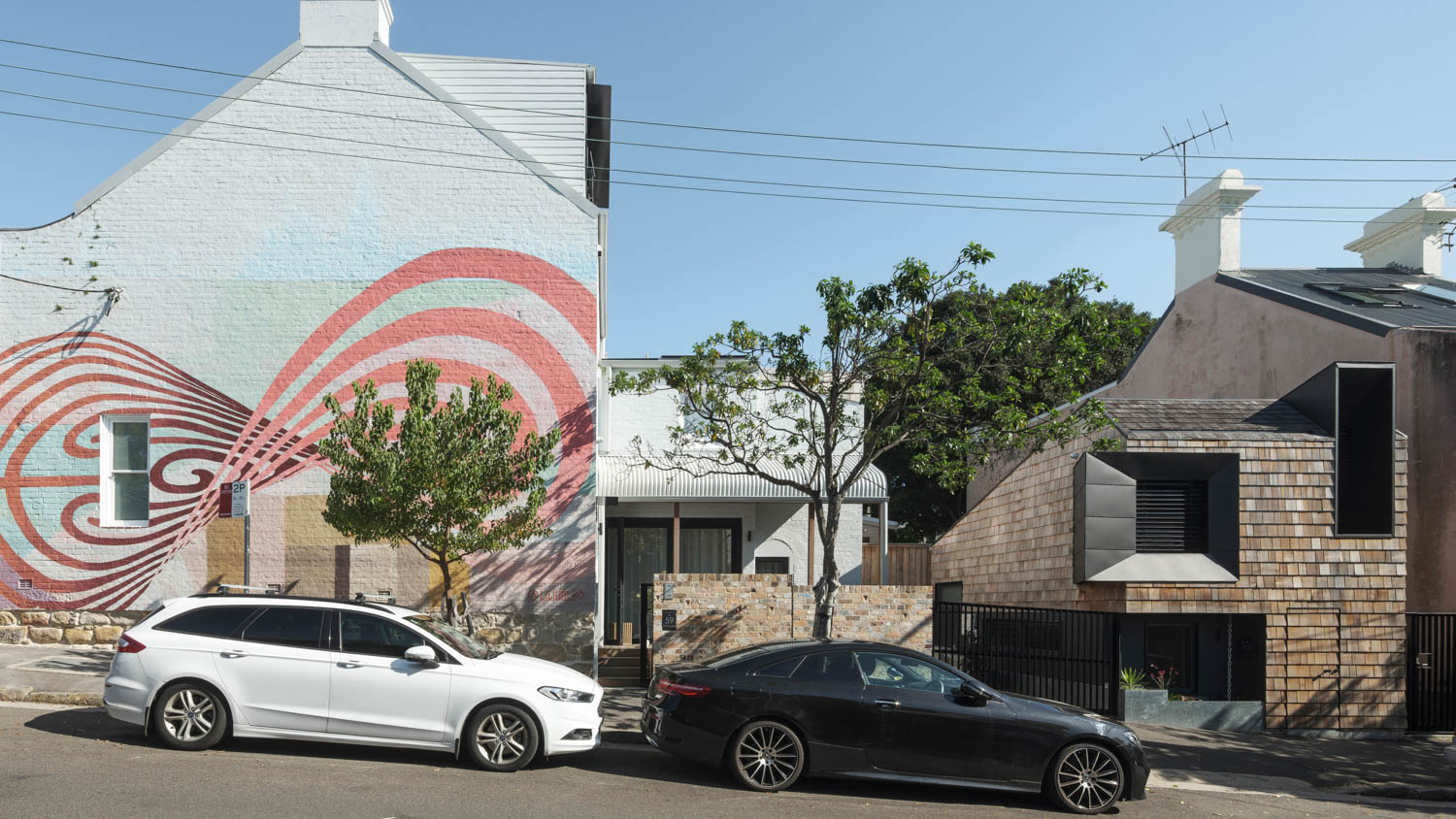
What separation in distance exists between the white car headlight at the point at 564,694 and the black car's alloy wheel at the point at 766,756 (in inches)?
58.3

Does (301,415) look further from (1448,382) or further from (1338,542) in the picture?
(1448,382)

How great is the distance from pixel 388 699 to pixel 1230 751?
9.93 metres

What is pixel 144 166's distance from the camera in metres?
16.2

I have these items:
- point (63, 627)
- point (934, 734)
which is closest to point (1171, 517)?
point (934, 734)

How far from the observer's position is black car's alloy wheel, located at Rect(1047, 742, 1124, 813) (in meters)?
9.96

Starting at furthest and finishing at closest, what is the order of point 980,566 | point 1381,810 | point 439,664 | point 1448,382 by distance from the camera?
point 980,566 → point 1448,382 → point 1381,810 → point 439,664

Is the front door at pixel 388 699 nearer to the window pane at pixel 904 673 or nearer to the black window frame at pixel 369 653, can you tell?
the black window frame at pixel 369 653

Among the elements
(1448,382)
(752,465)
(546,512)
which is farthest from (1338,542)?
(546,512)

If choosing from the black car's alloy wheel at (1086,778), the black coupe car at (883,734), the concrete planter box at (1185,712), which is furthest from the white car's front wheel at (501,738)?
the concrete planter box at (1185,712)

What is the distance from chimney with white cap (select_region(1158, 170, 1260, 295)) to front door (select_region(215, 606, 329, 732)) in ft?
63.6

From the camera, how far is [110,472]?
16.1 m

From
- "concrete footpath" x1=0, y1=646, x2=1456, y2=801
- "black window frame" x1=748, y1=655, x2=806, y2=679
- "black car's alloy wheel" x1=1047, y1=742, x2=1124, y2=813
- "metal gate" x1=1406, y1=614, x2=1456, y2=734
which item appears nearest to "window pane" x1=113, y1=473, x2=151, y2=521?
"concrete footpath" x1=0, y1=646, x2=1456, y2=801

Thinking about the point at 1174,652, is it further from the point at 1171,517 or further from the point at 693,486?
the point at 693,486

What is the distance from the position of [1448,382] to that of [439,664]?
1524 cm
